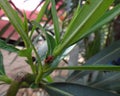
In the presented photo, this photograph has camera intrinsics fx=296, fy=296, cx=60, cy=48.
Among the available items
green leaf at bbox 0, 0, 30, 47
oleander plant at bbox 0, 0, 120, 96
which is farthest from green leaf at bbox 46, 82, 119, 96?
green leaf at bbox 0, 0, 30, 47

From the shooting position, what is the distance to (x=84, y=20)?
0.50 m

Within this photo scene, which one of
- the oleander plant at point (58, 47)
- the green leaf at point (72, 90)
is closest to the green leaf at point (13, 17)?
the oleander plant at point (58, 47)

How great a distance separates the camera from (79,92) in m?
0.61

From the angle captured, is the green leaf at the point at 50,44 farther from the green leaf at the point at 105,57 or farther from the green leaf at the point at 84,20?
the green leaf at the point at 105,57

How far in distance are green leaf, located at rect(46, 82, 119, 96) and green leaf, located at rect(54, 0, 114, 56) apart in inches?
3.9

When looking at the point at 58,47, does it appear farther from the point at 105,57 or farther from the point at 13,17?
the point at 105,57

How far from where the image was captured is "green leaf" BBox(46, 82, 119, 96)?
0.60 metres

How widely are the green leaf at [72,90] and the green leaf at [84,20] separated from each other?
3.9 inches

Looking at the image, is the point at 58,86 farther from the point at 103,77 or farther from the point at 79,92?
the point at 103,77

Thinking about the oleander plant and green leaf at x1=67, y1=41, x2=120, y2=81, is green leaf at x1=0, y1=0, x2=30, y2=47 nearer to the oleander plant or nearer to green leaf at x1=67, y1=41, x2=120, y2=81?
the oleander plant

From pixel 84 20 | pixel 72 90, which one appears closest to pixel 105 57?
pixel 72 90

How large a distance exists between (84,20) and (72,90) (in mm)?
181

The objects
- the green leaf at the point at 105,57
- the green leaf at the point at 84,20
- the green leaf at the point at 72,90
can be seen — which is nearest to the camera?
the green leaf at the point at 84,20

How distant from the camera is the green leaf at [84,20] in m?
0.49
